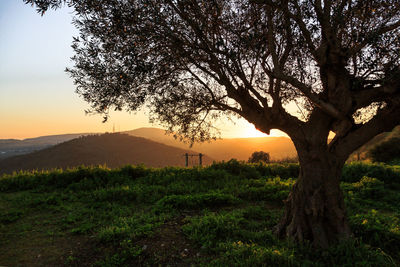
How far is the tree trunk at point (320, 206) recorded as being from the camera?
7012 millimetres

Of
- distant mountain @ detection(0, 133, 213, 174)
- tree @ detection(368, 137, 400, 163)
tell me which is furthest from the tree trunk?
distant mountain @ detection(0, 133, 213, 174)

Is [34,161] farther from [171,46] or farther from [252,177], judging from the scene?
[171,46]

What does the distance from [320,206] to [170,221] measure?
471 cm

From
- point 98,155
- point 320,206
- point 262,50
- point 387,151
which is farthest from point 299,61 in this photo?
point 98,155

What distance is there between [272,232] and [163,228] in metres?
3.34

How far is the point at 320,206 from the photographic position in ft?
22.9

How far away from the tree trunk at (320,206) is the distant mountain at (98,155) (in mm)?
56292

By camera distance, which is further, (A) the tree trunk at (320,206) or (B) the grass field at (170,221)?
(A) the tree trunk at (320,206)

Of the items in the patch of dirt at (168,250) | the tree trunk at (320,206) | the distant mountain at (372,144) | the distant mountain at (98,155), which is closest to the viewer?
the patch of dirt at (168,250)

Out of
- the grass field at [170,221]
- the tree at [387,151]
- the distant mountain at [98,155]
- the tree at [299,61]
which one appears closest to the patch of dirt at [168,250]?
the grass field at [170,221]

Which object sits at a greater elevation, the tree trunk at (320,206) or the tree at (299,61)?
the tree at (299,61)

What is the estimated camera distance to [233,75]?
7.94 m

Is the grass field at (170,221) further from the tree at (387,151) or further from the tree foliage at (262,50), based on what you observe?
the tree at (387,151)

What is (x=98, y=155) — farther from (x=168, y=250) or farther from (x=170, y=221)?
(x=168, y=250)
